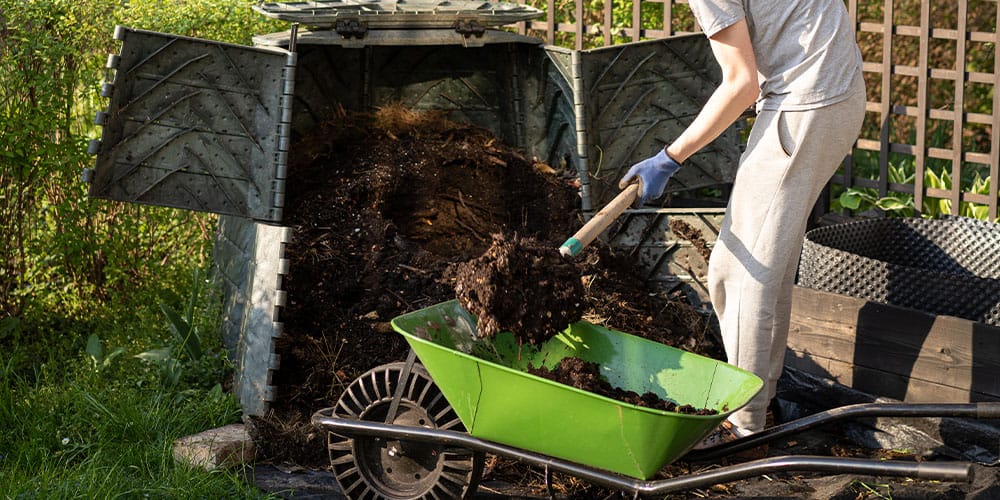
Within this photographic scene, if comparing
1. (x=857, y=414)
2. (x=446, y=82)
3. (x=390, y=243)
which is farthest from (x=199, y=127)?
(x=857, y=414)

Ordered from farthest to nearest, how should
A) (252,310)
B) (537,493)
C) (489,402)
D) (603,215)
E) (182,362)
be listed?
(182,362) → (252,310) → (537,493) → (603,215) → (489,402)

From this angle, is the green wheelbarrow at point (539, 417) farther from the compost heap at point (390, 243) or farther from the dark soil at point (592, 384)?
the compost heap at point (390, 243)

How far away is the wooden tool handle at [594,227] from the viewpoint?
3.20m

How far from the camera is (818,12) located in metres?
3.44

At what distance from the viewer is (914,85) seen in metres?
8.55

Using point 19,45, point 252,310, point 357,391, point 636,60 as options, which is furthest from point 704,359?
point 19,45

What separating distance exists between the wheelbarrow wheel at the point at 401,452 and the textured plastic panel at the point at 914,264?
170 cm

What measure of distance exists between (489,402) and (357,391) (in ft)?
2.13

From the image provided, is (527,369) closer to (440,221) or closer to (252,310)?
(252,310)

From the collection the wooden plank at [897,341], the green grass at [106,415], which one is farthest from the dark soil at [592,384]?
the wooden plank at [897,341]

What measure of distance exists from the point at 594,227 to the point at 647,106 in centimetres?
193

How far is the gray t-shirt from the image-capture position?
3.42m

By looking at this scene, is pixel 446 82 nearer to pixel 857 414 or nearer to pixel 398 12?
pixel 398 12

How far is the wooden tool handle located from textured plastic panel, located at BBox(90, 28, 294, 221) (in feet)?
4.99
